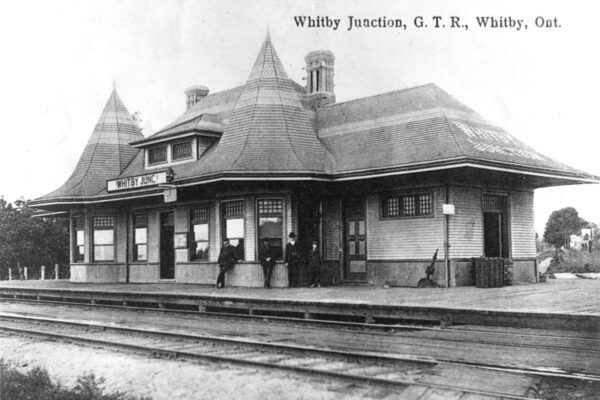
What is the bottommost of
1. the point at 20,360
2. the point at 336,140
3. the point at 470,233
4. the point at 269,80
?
the point at 20,360

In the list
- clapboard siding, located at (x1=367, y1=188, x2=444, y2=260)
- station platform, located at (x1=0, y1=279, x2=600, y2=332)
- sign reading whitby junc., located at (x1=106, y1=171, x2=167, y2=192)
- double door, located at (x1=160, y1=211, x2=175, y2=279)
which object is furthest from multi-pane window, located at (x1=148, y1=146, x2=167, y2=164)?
clapboard siding, located at (x1=367, y1=188, x2=444, y2=260)

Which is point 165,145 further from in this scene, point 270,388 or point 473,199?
point 270,388

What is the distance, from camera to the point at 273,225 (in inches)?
693

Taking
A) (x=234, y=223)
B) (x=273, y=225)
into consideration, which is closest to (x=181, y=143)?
(x=234, y=223)

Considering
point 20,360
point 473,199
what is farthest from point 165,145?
point 20,360

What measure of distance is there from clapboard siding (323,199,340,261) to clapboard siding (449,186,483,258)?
362 centimetres

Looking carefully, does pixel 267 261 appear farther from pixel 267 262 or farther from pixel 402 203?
pixel 402 203

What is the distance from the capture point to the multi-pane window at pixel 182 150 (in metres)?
21.2

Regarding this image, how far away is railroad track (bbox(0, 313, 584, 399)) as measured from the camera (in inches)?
252

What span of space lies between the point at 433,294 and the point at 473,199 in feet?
13.4

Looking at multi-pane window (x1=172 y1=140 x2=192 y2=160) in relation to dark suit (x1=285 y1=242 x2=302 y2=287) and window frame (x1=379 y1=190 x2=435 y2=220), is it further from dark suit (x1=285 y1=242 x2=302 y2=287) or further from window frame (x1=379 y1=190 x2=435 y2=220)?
window frame (x1=379 y1=190 x2=435 y2=220)

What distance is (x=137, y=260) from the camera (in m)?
22.9

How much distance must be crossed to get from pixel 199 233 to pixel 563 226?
5580 centimetres

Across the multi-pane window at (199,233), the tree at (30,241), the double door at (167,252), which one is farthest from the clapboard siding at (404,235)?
the tree at (30,241)
